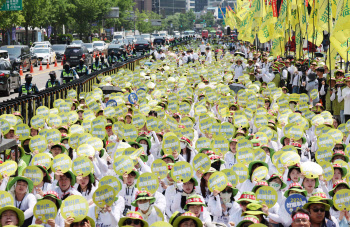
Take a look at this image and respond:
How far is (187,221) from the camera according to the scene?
577 centimetres

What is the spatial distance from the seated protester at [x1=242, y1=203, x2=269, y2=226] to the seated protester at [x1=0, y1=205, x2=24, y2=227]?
93.3 inches

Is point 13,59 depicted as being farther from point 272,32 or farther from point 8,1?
point 272,32

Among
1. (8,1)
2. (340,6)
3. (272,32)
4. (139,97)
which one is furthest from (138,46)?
(340,6)

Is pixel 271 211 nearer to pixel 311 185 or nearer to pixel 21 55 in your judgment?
pixel 311 185

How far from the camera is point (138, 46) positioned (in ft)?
161

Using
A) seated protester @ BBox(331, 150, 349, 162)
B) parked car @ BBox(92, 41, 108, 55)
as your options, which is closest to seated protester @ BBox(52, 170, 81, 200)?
seated protester @ BBox(331, 150, 349, 162)

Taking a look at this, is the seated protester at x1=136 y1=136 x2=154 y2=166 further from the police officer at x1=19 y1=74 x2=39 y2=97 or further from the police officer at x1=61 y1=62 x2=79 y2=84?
the police officer at x1=61 y1=62 x2=79 y2=84

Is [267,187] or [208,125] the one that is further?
[208,125]

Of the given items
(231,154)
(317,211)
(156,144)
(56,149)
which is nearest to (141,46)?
(156,144)

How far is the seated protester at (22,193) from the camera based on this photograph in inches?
266

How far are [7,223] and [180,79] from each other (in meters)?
12.0

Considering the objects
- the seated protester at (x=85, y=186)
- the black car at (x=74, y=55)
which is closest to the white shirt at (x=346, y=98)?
the seated protester at (x=85, y=186)

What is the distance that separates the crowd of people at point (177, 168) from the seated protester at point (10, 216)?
0.01 metres

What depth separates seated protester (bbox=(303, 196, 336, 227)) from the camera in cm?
616
